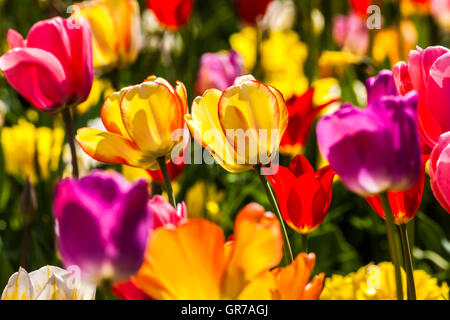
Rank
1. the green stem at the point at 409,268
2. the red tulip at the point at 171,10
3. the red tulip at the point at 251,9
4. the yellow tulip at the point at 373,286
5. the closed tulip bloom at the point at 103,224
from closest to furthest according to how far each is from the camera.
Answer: the closed tulip bloom at the point at 103,224 < the green stem at the point at 409,268 < the yellow tulip at the point at 373,286 < the red tulip at the point at 171,10 < the red tulip at the point at 251,9

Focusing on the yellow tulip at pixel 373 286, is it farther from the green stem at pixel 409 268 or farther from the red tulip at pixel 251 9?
the red tulip at pixel 251 9

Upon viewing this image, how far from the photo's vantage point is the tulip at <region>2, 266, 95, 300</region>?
0.45 m

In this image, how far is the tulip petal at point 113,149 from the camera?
21.5 inches

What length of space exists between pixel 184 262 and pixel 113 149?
7.5 inches

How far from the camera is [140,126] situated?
0.53 meters

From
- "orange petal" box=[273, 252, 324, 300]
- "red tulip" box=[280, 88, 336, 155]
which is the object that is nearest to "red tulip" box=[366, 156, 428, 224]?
"orange petal" box=[273, 252, 324, 300]

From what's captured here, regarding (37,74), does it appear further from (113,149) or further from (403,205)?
(403,205)

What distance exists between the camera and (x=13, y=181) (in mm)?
1279

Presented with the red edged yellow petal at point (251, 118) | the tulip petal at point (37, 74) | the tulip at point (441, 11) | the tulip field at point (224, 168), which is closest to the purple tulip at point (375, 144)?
the tulip field at point (224, 168)

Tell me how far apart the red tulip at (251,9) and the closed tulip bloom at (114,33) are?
49 centimetres

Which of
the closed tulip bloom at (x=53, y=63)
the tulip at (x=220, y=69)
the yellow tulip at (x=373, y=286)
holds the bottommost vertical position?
the yellow tulip at (x=373, y=286)

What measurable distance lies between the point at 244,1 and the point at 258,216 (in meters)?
1.17

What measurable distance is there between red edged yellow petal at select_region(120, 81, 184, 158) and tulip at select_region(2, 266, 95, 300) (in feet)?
0.38
